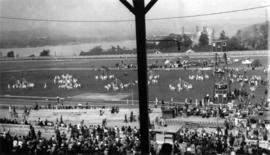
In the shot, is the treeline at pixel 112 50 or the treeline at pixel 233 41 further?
the treeline at pixel 112 50

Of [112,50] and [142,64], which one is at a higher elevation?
[112,50]

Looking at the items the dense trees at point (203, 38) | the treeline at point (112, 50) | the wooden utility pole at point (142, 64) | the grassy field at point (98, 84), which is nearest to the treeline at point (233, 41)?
the dense trees at point (203, 38)

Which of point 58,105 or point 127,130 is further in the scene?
point 58,105

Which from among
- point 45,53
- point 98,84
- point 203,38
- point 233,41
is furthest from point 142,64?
point 233,41

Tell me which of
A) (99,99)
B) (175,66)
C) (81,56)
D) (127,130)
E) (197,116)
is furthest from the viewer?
(175,66)

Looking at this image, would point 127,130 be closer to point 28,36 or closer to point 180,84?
point 28,36

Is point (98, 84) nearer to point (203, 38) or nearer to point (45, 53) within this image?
point (45, 53)

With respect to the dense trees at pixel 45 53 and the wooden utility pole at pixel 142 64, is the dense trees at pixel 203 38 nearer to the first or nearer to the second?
the dense trees at pixel 45 53

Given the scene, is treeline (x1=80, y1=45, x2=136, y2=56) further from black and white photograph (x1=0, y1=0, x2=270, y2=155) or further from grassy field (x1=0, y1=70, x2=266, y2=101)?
grassy field (x1=0, y1=70, x2=266, y2=101)

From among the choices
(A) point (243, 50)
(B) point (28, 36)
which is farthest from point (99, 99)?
(A) point (243, 50)
